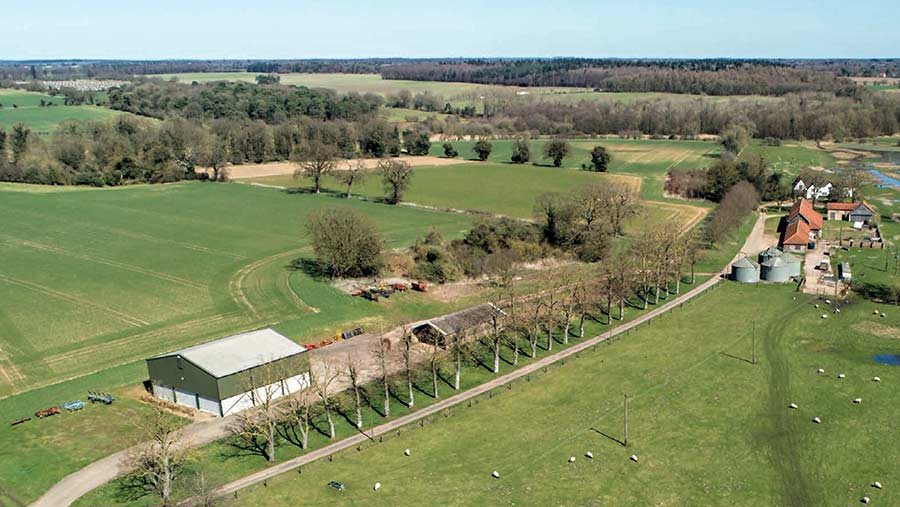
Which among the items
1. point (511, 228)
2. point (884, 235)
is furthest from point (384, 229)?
point (884, 235)

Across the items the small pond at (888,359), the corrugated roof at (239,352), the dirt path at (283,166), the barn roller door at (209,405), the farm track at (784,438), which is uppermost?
the corrugated roof at (239,352)

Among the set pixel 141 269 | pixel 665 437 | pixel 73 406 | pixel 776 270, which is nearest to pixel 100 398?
pixel 73 406

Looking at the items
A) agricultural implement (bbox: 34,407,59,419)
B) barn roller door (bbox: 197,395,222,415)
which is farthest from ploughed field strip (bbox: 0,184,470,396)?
barn roller door (bbox: 197,395,222,415)

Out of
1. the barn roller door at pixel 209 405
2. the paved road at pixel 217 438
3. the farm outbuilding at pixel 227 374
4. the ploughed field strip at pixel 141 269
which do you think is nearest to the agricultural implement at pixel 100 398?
the farm outbuilding at pixel 227 374

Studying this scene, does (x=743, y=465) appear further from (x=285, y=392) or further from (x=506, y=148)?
(x=506, y=148)

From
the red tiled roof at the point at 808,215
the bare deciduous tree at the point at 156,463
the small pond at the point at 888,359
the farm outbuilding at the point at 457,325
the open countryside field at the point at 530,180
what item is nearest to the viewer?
the bare deciduous tree at the point at 156,463

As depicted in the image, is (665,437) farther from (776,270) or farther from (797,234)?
(797,234)

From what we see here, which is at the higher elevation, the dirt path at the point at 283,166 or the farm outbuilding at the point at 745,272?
the dirt path at the point at 283,166

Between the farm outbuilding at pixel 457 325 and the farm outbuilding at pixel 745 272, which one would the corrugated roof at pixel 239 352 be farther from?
the farm outbuilding at pixel 745 272
